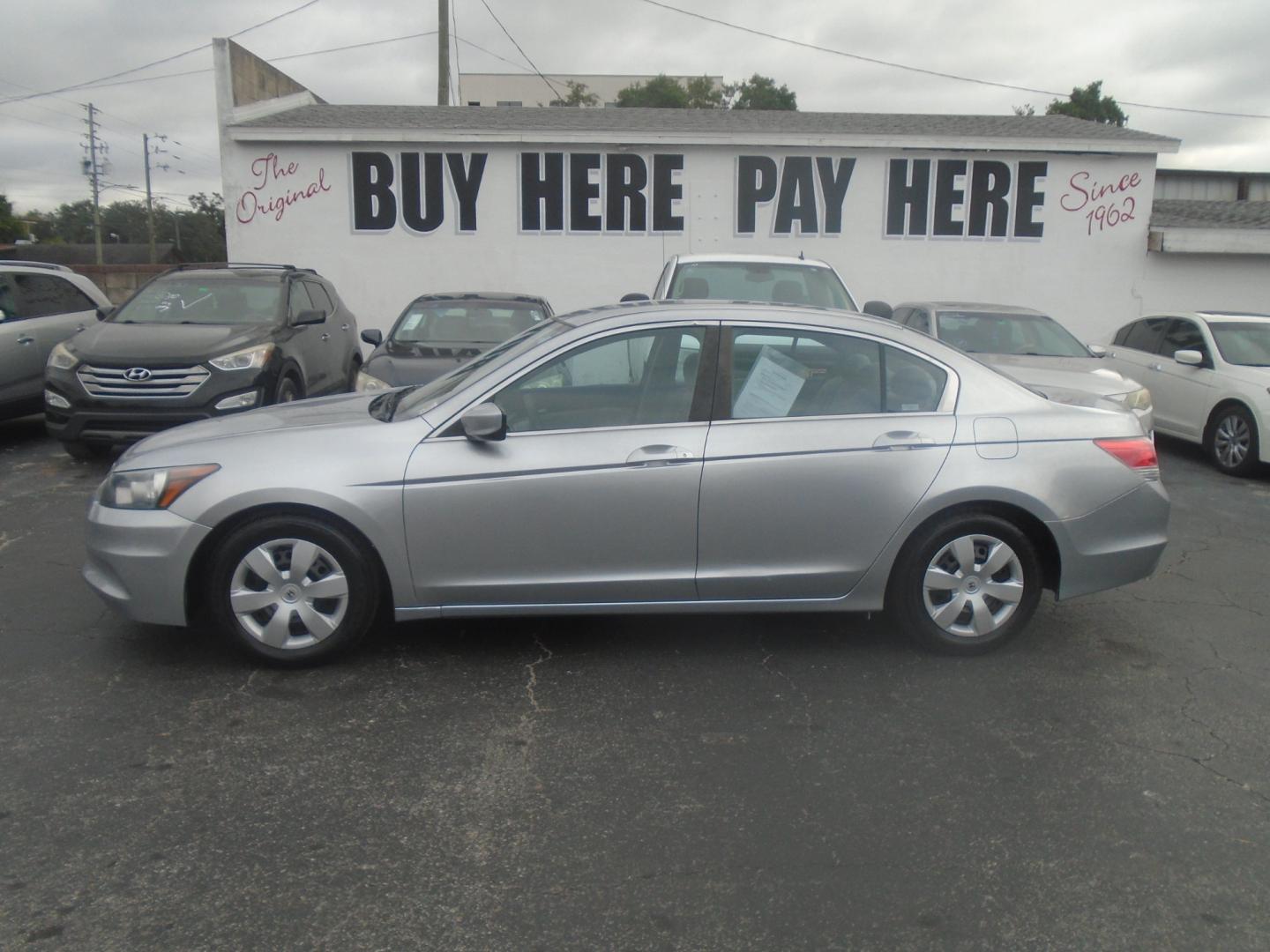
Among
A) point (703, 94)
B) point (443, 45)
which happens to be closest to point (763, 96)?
point (703, 94)

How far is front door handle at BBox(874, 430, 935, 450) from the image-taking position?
461 cm

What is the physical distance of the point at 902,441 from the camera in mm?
Answer: 4633

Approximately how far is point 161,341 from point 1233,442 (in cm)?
935

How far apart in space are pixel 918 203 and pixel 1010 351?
7177 mm

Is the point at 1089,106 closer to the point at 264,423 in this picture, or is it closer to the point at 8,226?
the point at 264,423

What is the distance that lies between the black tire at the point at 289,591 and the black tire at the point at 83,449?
4859 mm

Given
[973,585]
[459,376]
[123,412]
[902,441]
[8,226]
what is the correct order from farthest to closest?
1. [8,226]
2. [123,412]
3. [459,376]
4. [973,585]
5. [902,441]

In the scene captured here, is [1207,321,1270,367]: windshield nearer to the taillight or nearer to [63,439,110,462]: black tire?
the taillight

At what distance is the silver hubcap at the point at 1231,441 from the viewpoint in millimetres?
9555

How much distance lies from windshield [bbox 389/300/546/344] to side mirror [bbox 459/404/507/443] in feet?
17.5

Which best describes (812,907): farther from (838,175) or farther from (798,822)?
(838,175)

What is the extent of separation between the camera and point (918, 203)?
16.2 meters

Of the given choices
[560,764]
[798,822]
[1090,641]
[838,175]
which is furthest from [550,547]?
[838,175]

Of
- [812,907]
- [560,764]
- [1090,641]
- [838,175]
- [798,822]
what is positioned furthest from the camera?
[838,175]
